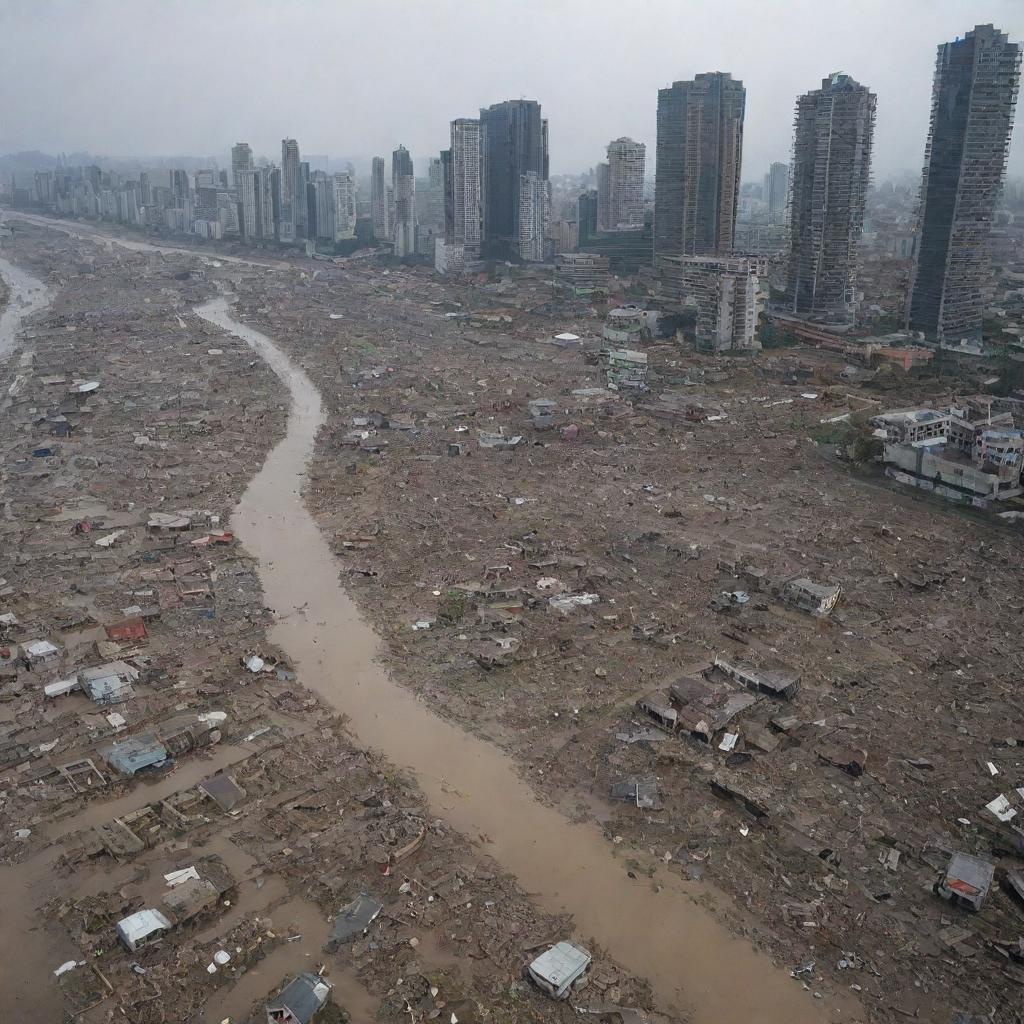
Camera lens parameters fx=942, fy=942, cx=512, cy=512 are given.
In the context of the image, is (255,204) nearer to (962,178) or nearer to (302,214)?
(302,214)

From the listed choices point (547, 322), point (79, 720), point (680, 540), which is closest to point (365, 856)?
point (79, 720)

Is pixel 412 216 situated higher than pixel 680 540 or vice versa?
pixel 412 216

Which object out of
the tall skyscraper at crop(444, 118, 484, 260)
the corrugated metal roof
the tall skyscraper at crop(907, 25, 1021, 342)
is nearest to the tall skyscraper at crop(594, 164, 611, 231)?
the tall skyscraper at crop(444, 118, 484, 260)

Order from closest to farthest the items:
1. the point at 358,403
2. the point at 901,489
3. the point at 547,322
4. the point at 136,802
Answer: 1. the point at 136,802
2. the point at 901,489
3. the point at 358,403
4. the point at 547,322

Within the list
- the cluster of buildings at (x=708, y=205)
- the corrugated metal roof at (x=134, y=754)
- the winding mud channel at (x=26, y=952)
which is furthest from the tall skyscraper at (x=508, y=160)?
the winding mud channel at (x=26, y=952)

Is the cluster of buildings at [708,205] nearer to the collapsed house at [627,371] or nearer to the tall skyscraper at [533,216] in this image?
the tall skyscraper at [533,216]

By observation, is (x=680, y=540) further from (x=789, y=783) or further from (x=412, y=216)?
(x=412, y=216)

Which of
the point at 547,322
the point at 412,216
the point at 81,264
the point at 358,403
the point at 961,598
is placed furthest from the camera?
the point at 412,216
